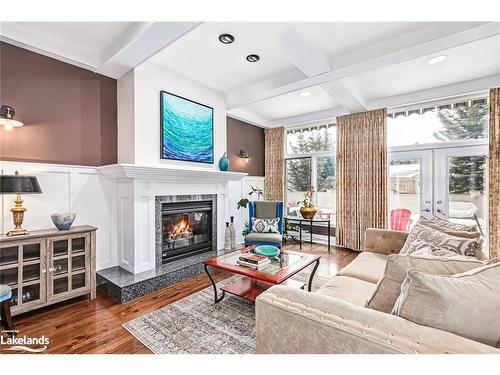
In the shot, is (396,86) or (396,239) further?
(396,86)

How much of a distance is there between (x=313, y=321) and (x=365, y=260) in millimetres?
1705

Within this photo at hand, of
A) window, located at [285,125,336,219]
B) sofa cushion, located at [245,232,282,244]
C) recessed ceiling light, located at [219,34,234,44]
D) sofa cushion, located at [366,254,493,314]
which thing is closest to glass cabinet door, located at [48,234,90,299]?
sofa cushion, located at [245,232,282,244]

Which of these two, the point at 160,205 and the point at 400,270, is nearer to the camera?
the point at 400,270

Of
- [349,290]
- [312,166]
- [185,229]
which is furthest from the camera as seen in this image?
[312,166]

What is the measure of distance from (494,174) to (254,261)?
3.63 m

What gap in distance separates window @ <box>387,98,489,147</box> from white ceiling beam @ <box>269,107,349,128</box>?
91 centimetres

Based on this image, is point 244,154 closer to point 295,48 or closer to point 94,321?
point 295,48

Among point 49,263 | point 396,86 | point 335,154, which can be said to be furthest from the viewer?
point 335,154

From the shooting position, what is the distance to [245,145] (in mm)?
5281

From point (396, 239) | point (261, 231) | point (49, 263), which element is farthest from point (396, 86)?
point (49, 263)

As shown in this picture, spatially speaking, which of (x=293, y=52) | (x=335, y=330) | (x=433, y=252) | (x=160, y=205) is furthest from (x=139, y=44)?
(x=433, y=252)

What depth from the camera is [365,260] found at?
244cm

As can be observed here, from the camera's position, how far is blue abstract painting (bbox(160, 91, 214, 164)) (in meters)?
3.14
